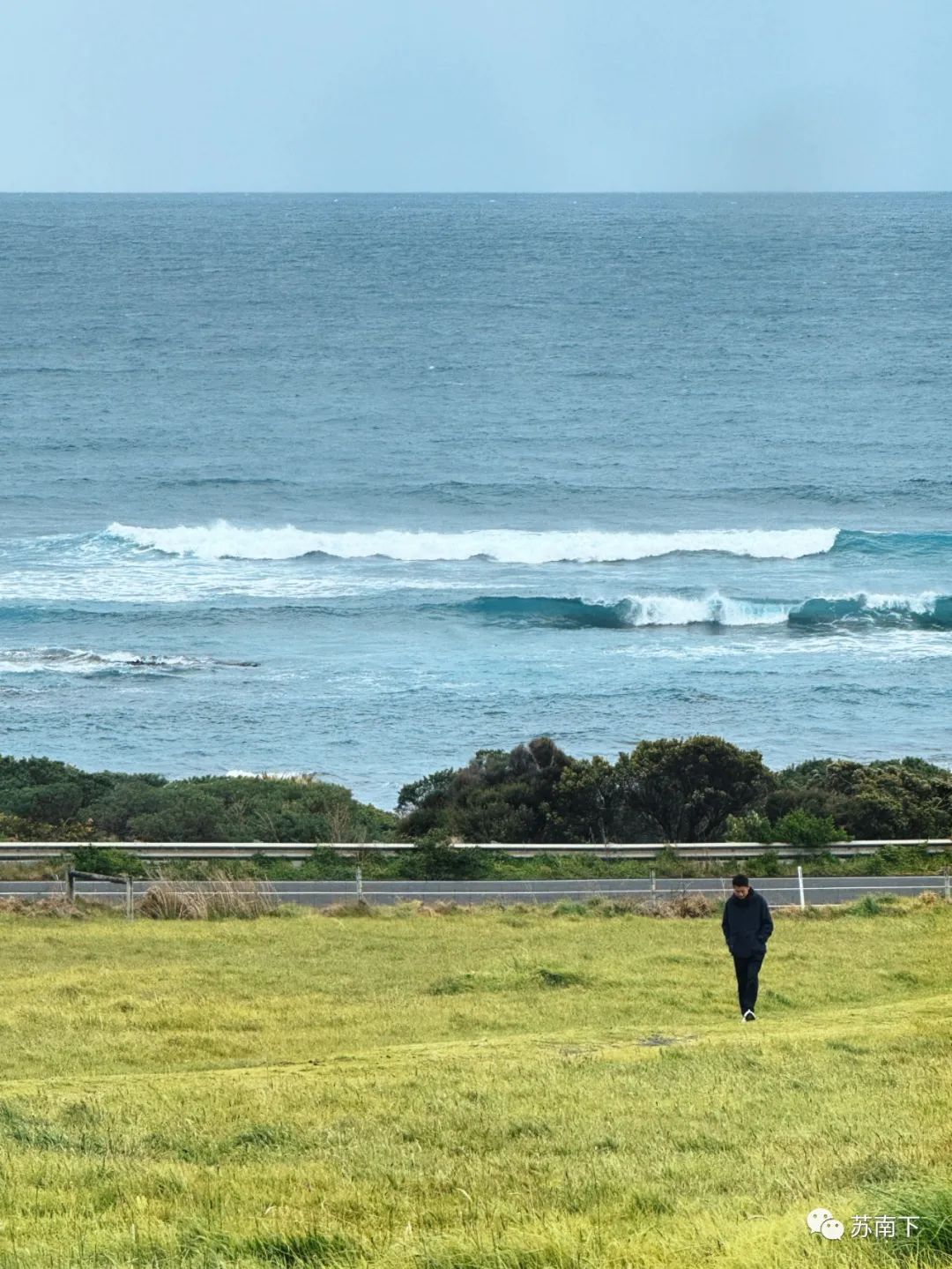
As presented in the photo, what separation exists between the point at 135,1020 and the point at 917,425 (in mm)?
80859

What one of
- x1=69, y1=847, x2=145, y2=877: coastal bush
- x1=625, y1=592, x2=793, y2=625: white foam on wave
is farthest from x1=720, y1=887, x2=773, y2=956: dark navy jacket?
x1=625, y1=592, x2=793, y2=625: white foam on wave

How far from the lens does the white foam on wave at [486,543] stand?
219ft

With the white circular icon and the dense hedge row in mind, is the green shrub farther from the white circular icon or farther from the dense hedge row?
the white circular icon

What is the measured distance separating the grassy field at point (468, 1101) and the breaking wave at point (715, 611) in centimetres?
3901

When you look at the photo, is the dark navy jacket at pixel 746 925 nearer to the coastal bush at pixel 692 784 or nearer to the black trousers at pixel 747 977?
the black trousers at pixel 747 977

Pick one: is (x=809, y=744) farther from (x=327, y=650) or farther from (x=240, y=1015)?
(x=240, y=1015)

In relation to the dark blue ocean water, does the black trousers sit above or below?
below

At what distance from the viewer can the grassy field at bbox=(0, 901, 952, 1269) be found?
6.05m

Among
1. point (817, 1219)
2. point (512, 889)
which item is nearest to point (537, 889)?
point (512, 889)

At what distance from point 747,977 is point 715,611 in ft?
149

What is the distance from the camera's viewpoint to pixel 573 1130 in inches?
341

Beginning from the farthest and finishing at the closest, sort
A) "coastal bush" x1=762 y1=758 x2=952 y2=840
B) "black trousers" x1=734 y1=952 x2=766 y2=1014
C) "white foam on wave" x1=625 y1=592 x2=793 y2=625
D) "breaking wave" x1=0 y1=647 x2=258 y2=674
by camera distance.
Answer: "white foam on wave" x1=625 y1=592 x2=793 y2=625 < "breaking wave" x1=0 y1=647 x2=258 y2=674 < "coastal bush" x1=762 y1=758 x2=952 y2=840 < "black trousers" x1=734 y1=952 x2=766 y2=1014

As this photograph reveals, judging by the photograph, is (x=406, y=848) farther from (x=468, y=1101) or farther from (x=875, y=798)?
(x=468, y=1101)

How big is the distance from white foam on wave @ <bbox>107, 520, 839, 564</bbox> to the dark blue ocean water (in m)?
0.20
